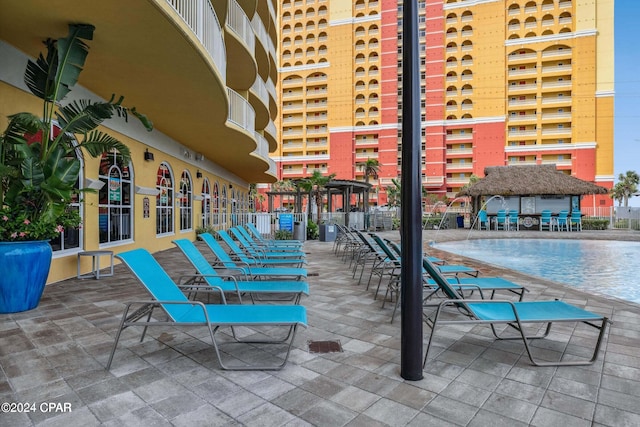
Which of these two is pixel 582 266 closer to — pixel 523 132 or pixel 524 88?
pixel 523 132

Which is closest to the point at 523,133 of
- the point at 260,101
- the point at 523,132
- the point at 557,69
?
the point at 523,132

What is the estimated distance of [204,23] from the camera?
672 cm

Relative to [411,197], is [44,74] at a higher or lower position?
higher

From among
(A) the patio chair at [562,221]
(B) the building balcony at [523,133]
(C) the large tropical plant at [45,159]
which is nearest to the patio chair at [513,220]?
(A) the patio chair at [562,221]

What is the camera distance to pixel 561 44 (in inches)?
1999

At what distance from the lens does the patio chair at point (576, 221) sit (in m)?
23.8

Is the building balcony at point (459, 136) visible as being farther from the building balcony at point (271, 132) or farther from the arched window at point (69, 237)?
the arched window at point (69, 237)

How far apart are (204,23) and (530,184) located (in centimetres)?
2510

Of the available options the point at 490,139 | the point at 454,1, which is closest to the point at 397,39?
the point at 454,1

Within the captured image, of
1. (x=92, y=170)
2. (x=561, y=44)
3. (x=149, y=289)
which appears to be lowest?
(x=149, y=289)

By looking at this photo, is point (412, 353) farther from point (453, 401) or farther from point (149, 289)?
point (149, 289)

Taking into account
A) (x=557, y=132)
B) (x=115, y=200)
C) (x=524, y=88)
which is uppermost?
(x=524, y=88)

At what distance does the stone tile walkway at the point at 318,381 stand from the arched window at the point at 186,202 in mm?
9542

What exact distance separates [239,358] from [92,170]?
6545mm
